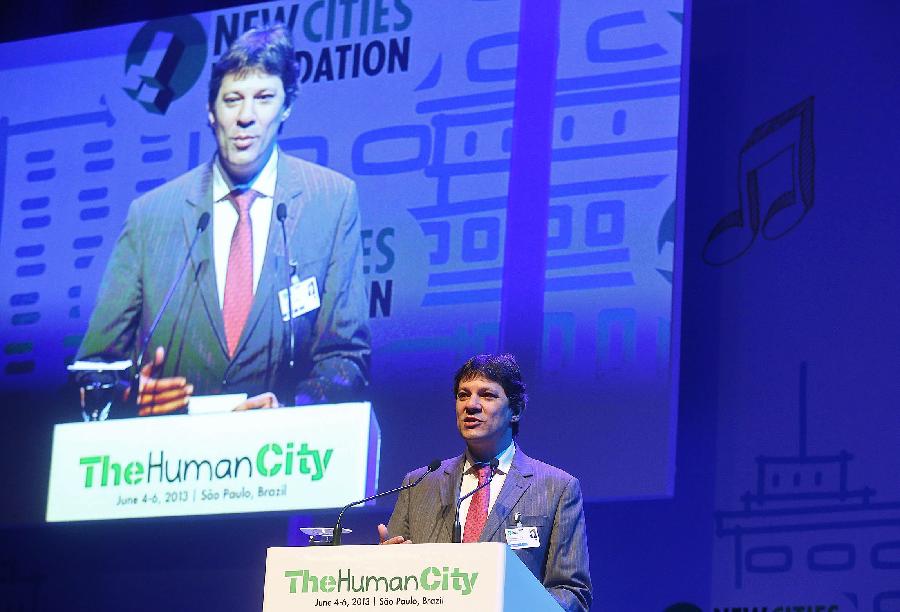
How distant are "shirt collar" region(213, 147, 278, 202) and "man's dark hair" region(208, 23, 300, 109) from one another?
274 millimetres

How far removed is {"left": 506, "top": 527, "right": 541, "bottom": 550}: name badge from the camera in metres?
3.14

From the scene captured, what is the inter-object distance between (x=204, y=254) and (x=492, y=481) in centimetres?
265

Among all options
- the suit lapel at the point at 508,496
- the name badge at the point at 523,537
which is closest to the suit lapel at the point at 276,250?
the suit lapel at the point at 508,496

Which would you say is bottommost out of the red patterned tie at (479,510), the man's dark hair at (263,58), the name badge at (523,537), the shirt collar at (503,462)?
the name badge at (523,537)

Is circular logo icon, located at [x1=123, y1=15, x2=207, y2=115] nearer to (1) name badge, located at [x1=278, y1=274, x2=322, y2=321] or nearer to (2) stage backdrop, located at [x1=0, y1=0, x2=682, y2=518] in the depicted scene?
(2) stage backdrop, located at [x1=0, y1=0, x2=682, y2=518]

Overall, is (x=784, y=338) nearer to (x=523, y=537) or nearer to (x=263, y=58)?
(x=523, y=537)

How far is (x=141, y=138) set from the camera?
6.04 m

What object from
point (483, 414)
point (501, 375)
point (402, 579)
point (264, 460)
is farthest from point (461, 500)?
point (264, 460)

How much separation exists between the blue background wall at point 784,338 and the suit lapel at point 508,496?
62.9 inches

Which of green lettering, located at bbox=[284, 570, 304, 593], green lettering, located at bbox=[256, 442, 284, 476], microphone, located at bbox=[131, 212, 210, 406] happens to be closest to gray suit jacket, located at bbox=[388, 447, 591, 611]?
green lettering, located at bbox=[284, 570, 304, 593]

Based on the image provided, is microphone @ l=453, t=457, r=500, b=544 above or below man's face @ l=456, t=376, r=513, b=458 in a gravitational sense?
below

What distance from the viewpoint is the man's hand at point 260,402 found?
17.8 ft

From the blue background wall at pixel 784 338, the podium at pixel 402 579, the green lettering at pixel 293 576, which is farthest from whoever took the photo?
the blue background wall at pixel 784 338

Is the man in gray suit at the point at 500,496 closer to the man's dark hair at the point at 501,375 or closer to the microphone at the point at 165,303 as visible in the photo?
the man's dark hair at the point at 501,375
